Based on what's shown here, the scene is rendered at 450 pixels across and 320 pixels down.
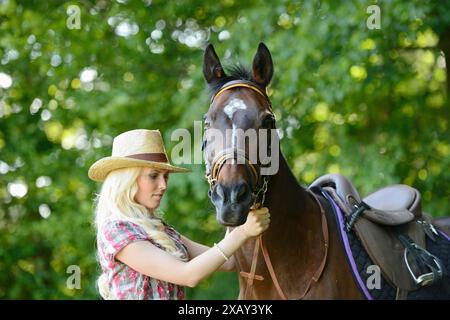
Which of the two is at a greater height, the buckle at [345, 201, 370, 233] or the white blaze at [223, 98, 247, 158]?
the white blaze at [223, 98, 247, 158]

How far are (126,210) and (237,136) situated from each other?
0.62m

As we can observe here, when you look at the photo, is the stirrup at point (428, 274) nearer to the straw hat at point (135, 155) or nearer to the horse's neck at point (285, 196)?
the horse's neck at point (285, 196)

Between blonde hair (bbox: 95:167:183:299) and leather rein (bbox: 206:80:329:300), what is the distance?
34 cm

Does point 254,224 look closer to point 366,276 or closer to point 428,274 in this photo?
point 366,276

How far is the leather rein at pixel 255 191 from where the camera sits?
288 centimetres

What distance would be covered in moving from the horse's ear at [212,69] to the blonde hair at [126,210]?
630 millimetres

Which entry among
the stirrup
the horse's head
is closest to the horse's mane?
the horse's head

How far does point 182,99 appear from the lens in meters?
7.49

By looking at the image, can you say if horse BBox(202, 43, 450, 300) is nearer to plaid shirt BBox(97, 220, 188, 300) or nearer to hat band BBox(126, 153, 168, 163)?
hat band BBox(126, 153, 168, 163)

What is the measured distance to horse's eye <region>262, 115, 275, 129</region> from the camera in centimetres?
307

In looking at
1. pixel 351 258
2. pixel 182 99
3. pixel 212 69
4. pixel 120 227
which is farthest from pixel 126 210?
pixel 182 99
